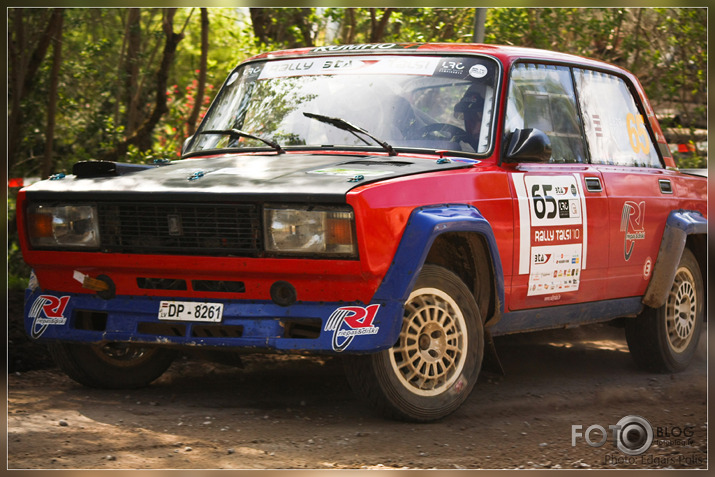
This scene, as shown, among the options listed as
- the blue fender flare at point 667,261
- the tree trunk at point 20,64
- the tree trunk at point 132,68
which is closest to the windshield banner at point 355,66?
the blue fender flare at point 667,261

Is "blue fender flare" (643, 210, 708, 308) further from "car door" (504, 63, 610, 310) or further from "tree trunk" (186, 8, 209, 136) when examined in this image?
"tree trunk" (186, 8, 209, 136)

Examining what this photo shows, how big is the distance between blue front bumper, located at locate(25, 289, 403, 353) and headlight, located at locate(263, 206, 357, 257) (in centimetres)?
27

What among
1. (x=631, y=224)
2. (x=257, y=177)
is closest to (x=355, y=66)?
(x=257, y=177)

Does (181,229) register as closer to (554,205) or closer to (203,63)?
(554,205)

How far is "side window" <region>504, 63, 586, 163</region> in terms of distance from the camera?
5.80 metres

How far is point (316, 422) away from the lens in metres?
5.07

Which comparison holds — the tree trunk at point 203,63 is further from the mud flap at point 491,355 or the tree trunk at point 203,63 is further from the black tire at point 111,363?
the mud flap at point 491,355

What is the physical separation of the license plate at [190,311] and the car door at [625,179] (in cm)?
263

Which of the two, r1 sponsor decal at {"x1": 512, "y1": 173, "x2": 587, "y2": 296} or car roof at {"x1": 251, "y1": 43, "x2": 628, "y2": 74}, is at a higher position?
car roof at {"x1": 251, "y1": 43, "x2": 628, "y2": 74}

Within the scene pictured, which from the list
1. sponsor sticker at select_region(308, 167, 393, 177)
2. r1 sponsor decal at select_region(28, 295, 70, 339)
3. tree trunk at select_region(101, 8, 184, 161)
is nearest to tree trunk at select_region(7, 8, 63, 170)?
tree trunk at select_region(101, 8, 184, 161)

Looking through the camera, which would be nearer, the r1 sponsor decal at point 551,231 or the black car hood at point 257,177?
the black car hood at point 257,177

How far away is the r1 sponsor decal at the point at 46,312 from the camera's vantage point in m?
5.16

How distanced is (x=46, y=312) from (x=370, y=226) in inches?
72.4

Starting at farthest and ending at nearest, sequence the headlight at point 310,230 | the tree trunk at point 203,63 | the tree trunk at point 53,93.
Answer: the tree trunk at point 203,63 → the tree trunk at point 53,93 → the headlight at point 310,230
